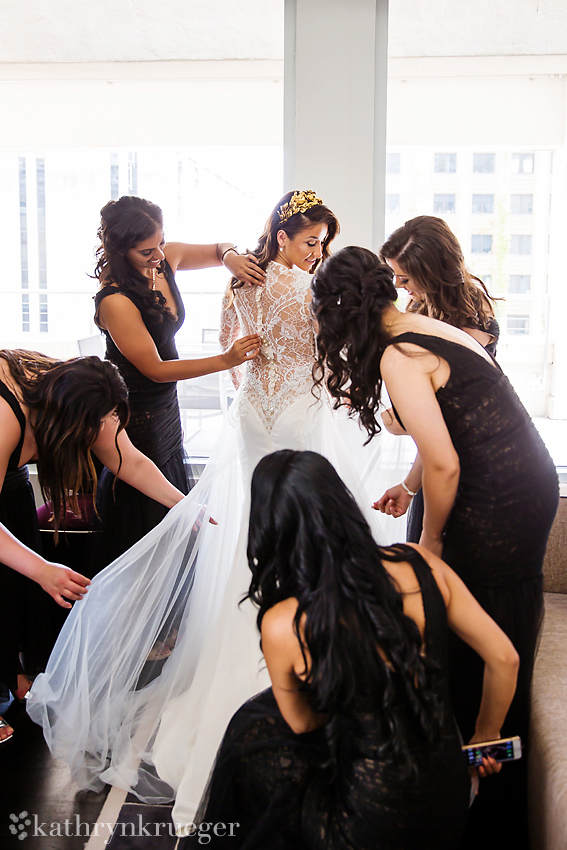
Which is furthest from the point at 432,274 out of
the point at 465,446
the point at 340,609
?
the point at 340,609

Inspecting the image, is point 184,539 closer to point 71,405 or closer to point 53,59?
point 71,405

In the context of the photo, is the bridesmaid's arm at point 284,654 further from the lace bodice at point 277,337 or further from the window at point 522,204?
the window at point 522,204

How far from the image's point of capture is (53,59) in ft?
13.0

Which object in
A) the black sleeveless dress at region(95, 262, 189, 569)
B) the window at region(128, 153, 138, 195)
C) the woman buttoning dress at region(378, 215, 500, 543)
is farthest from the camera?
the window at region(128, 153, 138, 195)

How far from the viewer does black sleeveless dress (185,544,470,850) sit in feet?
3.41

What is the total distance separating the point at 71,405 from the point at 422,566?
43.5 inches

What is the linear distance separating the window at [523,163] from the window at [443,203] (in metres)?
0.67

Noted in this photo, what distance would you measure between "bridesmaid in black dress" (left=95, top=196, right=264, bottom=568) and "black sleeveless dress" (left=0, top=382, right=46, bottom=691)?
0.79 feet

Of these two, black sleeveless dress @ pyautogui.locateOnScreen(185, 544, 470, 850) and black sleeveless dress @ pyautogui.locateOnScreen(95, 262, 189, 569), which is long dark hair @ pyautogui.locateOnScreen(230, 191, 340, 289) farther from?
black sleeveless dress @ pyautogui.locateOnScreen(185, 544, 470, 850)

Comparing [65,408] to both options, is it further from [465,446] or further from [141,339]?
[465,446]

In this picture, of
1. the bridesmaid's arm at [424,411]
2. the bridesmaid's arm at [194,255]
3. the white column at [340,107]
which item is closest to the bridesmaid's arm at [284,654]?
the bridesmaid's arm at [424,411]

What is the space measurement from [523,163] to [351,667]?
5.58 m

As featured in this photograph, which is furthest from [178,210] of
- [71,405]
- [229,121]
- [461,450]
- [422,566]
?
[422,566]

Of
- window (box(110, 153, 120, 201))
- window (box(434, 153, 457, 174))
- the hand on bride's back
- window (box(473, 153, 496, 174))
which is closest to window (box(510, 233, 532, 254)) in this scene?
window (box(473, 153, 496, 174))
